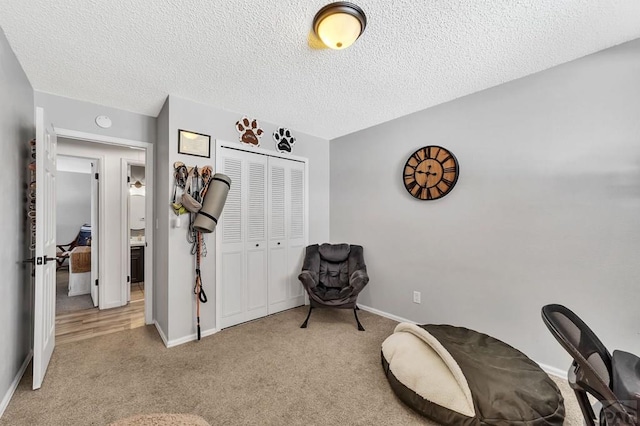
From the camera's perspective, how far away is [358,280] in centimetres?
292

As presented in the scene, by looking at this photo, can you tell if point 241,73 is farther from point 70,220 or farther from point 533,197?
point 70,220

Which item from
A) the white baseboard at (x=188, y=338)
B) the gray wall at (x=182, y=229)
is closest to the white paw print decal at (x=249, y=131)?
the gray wall at (x=182, y=229)

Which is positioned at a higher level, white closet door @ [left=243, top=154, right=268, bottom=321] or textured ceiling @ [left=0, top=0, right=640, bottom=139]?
textured ceiling @ [left=0, top=0, right=640, bottom=139]

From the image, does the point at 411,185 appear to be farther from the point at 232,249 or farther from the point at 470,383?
the point at 232,249

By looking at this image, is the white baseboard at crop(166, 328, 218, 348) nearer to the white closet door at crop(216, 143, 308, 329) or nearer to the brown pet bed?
the white closet door at crop(216, 143, 308, 329)

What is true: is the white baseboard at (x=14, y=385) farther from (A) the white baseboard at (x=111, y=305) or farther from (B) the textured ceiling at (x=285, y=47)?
(B) the textured ceiling at (x=285, y=47)

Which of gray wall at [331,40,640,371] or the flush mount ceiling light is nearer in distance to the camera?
the flush mount ceiling light

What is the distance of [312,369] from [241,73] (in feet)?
8.17

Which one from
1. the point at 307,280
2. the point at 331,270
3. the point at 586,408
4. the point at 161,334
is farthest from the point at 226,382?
the point at 586,408

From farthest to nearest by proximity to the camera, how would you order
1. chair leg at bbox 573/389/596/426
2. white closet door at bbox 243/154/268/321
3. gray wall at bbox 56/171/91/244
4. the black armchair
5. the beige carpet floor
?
1. gray wall at bbox 56/171/91/244
2. white closet door at bbox 243/154/268/321
3. the black armchair
4. the beige carpet floor
5. chair leg at bbox 573/389/596/426

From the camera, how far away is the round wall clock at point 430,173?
2.63m

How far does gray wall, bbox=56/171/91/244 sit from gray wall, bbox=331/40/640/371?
7.21m

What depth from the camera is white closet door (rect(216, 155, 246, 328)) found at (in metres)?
2.86

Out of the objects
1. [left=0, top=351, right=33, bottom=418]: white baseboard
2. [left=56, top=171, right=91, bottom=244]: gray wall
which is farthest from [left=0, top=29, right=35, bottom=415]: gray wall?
[left=56, top=171, right=91, bottom=244]: gray wall
